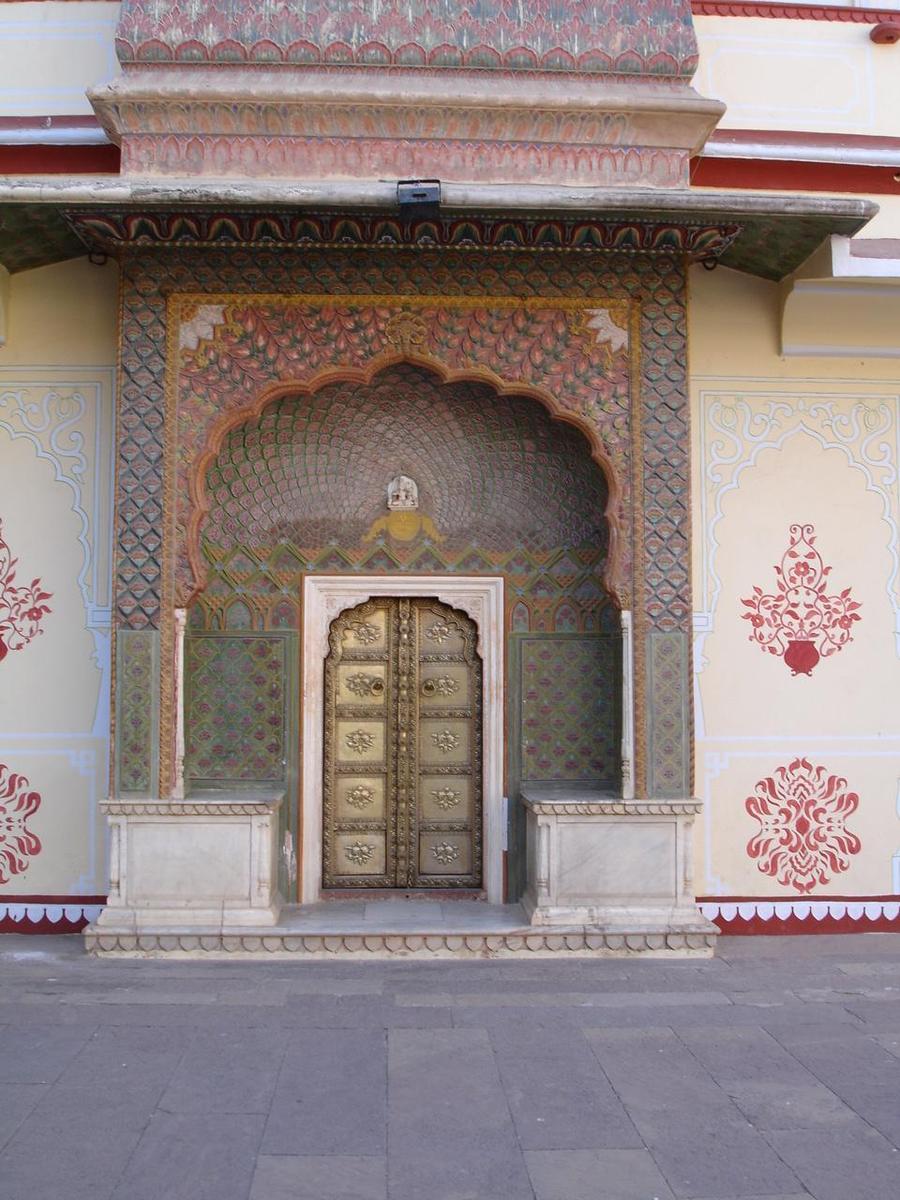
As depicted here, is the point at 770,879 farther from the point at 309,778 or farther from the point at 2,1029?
the point at 2,1029

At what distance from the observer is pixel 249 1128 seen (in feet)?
10.7

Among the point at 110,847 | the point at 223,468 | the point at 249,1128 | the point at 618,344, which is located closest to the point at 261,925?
the point at 110,847

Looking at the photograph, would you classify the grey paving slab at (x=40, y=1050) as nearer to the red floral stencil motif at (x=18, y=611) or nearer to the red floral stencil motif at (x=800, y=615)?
the red floral stencil motif at (x=18, y=611)

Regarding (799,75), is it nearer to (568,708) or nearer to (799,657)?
(799,657)

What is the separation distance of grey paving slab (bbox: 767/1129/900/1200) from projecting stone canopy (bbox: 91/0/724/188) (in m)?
4.10

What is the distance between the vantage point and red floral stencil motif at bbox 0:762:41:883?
5539mm

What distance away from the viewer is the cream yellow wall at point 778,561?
5.66 metres

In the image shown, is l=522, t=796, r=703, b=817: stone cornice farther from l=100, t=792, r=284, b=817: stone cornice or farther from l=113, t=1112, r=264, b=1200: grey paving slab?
l=113, t=1112, r=264, b=1200: grey paving slab

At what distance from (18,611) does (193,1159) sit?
3329mm

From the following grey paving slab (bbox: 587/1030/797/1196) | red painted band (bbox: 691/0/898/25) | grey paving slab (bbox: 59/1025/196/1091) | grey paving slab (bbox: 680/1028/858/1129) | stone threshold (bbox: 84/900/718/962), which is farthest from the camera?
red painted band (bbox: 691/0/898/25)

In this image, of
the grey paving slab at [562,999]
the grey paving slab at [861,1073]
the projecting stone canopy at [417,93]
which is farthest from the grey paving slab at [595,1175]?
the projecting stone canopy at [417,93]

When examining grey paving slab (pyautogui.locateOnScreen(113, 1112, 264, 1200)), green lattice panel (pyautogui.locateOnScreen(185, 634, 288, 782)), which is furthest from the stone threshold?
grey paving slab (pyautogui.locateOnScreen(113, 1112, 264, 1200))

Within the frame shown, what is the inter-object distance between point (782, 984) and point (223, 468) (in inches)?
148

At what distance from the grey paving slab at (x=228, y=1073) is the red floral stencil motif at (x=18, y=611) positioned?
2.46 metres
